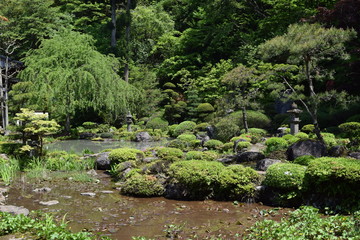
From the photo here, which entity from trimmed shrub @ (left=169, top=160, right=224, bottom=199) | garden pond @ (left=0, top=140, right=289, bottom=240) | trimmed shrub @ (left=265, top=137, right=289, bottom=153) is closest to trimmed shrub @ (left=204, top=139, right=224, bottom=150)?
trimmed shrub @ (left=265, top=137, right=289, bottom=153)

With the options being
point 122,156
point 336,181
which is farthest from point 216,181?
point 122,156

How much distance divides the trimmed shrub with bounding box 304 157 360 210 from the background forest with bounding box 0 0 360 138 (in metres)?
3.74

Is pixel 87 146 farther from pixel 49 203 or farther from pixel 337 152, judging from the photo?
pixel 337 152

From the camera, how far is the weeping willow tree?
1769 centimetres

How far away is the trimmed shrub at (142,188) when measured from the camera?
22.6 feet

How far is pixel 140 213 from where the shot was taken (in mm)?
5719

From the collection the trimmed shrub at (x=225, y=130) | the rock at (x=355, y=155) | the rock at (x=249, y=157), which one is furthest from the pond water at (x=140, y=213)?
the trimmed shrub at (x=225, y=130)

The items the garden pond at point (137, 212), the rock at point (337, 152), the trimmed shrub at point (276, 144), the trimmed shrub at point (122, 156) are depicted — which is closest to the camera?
the garden pond at point (137, 212)

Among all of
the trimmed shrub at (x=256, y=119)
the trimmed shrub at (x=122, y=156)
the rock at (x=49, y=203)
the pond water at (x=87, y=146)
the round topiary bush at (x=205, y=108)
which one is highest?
the round topiary bush at (x=205, y=108)

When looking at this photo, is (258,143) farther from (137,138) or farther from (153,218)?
(153,218)

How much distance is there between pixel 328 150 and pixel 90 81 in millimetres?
12960

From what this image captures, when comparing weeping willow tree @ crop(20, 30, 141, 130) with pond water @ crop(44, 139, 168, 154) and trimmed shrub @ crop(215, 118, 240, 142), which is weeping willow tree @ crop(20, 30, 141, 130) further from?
trimmed shrub @ crop(215, 118, 240, 142)

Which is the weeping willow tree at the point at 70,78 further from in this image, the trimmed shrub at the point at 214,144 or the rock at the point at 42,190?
the rock at the point at 42,190

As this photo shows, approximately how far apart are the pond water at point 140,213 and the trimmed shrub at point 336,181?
31.7 inches
